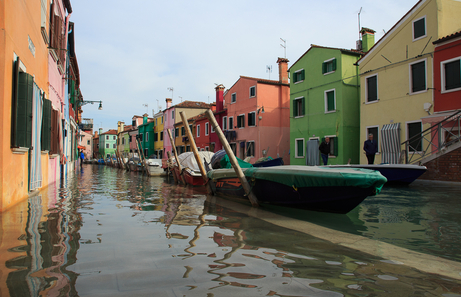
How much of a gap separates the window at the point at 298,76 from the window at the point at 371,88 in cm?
586

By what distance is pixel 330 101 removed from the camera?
21.0m

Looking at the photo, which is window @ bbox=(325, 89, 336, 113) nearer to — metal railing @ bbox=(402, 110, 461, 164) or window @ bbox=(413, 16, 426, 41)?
window @ bbox=(413, 16, 426, 41)

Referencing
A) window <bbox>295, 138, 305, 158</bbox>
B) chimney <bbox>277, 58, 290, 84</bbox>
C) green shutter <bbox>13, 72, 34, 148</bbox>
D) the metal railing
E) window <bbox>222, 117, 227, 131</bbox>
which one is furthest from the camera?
window <bbox>222, 117, 227, 131</bbox>

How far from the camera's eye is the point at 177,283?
2.59 m

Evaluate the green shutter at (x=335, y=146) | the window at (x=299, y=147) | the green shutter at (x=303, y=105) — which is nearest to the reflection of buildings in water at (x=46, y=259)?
the green shutter at (x=335, y=146)

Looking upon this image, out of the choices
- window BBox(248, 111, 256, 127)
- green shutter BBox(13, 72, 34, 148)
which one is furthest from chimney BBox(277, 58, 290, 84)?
green shutter BBox(13, 72, 34, 148)

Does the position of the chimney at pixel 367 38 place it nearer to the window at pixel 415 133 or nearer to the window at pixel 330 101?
the window at pixel 330 101

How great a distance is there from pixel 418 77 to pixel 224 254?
15373mm

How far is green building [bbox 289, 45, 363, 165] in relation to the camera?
1991 centimetres

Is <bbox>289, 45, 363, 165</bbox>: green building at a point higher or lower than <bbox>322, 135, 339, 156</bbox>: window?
higher

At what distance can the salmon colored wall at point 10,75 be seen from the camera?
5.17m

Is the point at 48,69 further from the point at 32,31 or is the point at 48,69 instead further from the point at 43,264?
the point at 43,264

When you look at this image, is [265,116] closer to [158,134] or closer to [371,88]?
[371,88]

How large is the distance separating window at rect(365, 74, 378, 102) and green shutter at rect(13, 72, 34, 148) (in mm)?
16178
